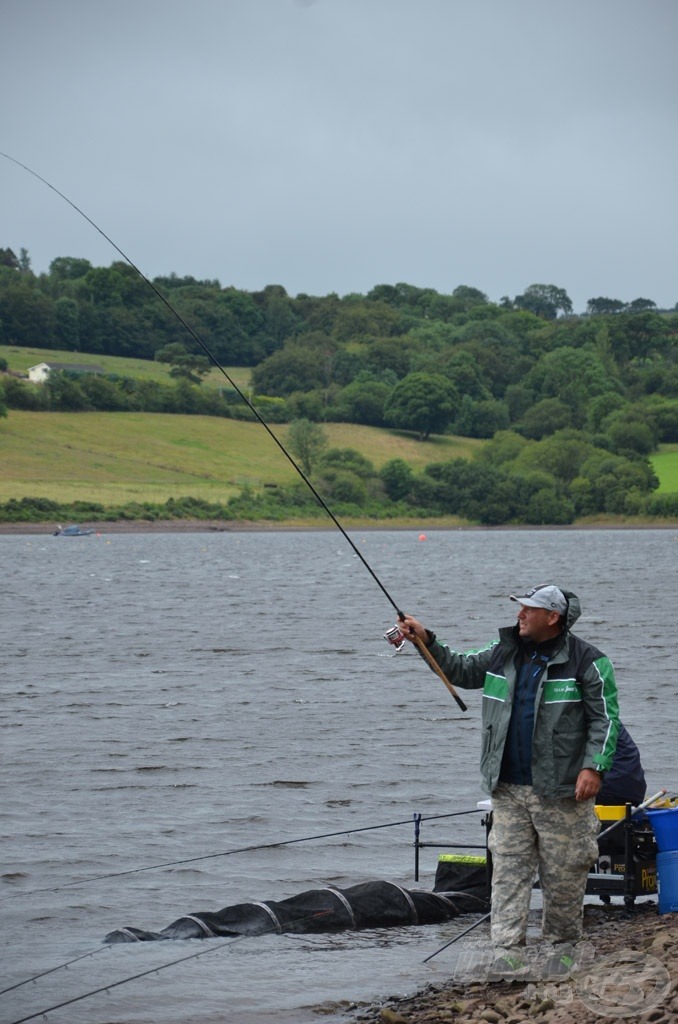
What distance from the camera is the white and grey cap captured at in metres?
7.00

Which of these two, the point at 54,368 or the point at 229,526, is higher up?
the point at 54,368

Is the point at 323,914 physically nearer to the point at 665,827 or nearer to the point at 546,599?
the point at 665,827

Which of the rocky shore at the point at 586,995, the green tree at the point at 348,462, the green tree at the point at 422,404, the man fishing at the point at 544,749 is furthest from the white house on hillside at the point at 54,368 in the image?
the man fishing at the point at 544,749

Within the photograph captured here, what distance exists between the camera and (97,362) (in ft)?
486

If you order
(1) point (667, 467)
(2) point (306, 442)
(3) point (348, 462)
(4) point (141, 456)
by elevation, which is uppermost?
(2) point (306, 442)

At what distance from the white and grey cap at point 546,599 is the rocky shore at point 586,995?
179 cm

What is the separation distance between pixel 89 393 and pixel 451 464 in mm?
33477

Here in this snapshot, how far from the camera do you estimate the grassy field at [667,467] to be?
5203 inches

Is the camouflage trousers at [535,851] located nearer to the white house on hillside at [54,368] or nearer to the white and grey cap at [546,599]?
the white and grey cap at [546,599]

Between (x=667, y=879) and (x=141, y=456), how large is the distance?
115916 mm

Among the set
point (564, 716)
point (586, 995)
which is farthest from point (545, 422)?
point (586, 995)

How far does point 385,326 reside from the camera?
639 feet

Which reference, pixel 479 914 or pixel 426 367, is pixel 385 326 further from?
pixel 479 914

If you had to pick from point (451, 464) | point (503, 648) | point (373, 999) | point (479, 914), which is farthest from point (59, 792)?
point (451, 464)
